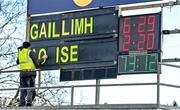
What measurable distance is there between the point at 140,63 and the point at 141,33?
0.83 metres

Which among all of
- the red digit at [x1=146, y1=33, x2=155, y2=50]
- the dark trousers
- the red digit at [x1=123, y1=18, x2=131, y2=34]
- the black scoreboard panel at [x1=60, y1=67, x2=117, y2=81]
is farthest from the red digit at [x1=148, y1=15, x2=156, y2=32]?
the dark trousers

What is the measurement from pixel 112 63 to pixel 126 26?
0.96 meters

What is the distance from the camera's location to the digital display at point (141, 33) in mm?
16766

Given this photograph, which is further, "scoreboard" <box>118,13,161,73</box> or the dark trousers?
the dark trousers

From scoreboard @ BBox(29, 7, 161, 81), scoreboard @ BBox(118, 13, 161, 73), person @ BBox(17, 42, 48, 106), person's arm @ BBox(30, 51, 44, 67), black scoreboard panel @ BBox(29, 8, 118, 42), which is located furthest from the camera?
person's arm @ BBox(30, 51, 44, 67)

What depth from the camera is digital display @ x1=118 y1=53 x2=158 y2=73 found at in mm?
16375

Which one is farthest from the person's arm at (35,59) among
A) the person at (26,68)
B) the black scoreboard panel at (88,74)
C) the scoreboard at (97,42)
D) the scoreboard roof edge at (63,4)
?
the scoreboard roof edge at (63,4)

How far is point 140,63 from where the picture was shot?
1652cm

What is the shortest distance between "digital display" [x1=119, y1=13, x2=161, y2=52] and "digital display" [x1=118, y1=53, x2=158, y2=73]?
28 cm

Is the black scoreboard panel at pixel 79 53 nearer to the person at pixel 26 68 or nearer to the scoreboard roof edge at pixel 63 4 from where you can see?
the person at pixel 26 68

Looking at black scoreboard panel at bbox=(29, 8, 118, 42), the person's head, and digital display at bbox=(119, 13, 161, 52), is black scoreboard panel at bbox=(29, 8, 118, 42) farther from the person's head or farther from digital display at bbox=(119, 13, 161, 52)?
the person's head

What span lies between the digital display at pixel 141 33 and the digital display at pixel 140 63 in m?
0.28

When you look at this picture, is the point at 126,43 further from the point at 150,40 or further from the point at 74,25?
the point at 74,25

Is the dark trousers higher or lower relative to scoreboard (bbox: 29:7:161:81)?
lower
